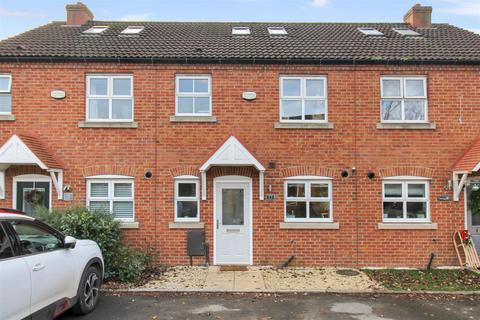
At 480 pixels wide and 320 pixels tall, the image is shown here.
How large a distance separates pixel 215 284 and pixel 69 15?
10.4 metres

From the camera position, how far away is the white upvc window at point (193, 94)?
1064 cm

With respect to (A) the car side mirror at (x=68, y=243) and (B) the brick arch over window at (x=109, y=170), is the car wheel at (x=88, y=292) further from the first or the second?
(B) the brick arch over window at (x=109, y=170)

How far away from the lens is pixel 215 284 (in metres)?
8.60

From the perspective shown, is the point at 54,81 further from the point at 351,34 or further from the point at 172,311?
the point at 351,34

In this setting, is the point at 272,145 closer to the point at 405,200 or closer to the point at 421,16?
the point at 405,200

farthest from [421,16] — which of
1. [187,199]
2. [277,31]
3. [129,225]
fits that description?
[129,225]

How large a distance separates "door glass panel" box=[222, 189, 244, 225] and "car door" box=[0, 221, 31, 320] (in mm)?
5904

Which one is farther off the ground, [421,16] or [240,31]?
[421,16]

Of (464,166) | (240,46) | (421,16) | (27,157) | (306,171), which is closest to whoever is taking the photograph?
(27,157)

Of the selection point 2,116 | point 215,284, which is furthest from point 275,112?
point 2,116

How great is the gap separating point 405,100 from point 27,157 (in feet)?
30.7

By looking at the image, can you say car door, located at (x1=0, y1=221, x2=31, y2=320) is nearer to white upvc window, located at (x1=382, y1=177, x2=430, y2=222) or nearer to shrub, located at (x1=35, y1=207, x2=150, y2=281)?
shrub, located at (x1=35, y1=207, x2=150, y2=281)

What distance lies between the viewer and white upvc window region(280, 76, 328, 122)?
10648mm

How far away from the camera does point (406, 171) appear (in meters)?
10.4
